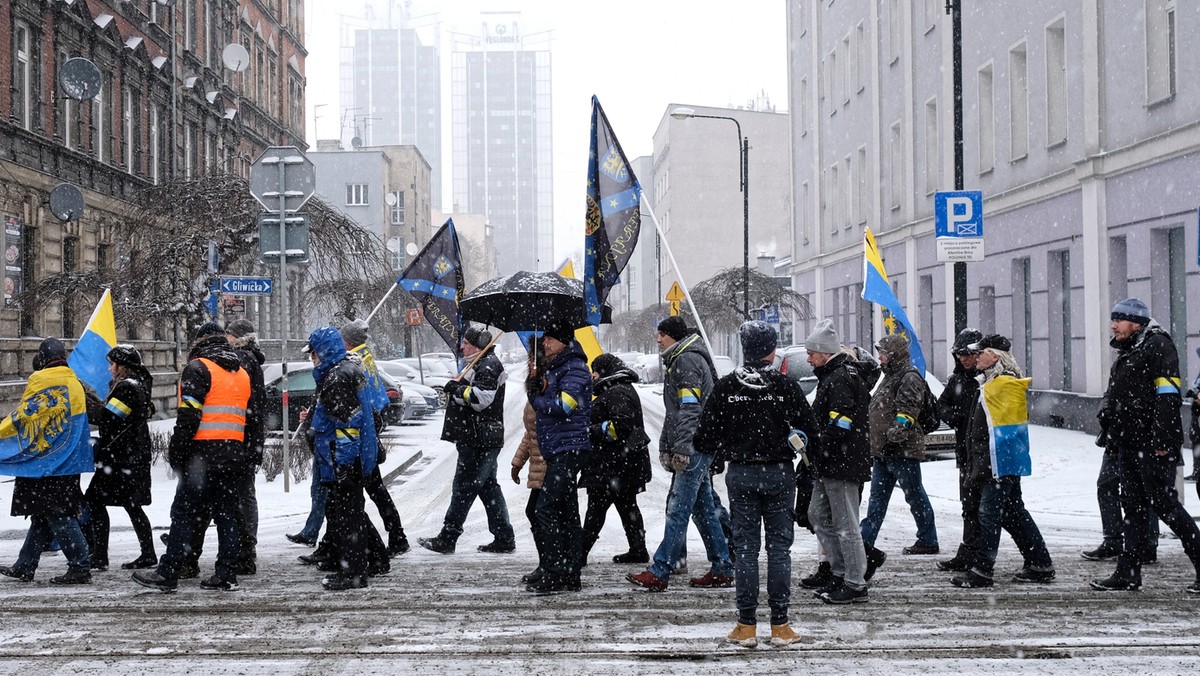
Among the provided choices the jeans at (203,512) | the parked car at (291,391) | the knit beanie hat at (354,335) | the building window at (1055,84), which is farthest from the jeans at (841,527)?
the building window at (1055,84)

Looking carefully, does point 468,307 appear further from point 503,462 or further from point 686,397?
point 503,462

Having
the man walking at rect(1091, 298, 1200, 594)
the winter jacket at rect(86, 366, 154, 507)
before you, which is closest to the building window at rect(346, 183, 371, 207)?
the winter jacket at rect(86, 366, 154, 507)

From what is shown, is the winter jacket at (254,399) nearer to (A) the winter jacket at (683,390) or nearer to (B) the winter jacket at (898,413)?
(A) the winter jacket at (683,390)

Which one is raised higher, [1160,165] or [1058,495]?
[1160,165]

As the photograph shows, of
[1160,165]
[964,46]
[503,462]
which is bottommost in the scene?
[503,462]

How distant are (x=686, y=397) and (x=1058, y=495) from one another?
22.5 ft

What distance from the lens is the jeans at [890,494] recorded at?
29.0 feet

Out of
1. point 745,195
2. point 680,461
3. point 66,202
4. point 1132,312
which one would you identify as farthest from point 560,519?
point 745,195

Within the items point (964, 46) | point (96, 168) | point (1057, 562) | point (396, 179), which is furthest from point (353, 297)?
point (396, 179)

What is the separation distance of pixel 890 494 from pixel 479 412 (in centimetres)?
326

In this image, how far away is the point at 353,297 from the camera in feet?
96.6

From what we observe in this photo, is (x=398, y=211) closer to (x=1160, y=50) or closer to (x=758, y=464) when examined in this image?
(x=1160, y=50)

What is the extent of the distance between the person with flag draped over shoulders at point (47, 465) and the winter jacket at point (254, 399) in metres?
1.14

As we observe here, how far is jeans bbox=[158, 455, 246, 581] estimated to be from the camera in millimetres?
8102
